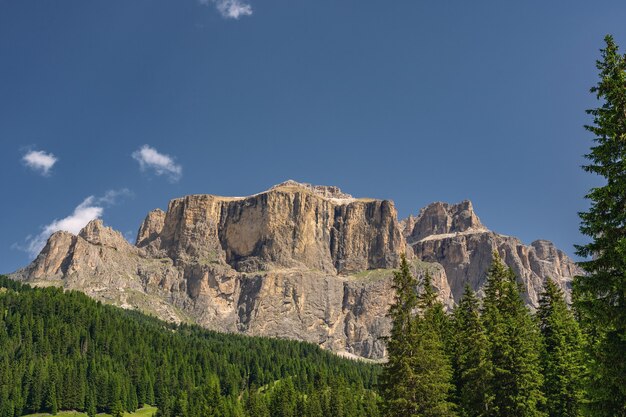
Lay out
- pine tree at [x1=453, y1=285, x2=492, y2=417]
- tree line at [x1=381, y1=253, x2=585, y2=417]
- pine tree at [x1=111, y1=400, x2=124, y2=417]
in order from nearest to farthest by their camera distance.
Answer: tree line at [x1=381, y1=253, x2=585, y2=417] < pine tree at [x1=453, y1=285, x2=492, y2=417] < pine tree at [x1=111, y1=400, x2=124, y2=417]

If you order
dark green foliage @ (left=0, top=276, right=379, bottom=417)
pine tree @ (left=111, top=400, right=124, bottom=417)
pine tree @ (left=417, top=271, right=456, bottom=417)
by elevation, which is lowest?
pine tree @ (left=417, top=271, right=456, bottom=417)

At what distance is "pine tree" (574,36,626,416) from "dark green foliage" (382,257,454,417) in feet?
52.2

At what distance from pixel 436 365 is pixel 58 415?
5044 inches

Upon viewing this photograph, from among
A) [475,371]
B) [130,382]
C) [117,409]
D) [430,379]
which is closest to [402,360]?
[430,379]

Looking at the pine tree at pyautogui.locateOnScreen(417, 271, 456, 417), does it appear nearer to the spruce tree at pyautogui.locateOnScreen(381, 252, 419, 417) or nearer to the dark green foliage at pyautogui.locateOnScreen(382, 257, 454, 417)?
the dark green foliage at pyautogui.locateOnScreen(382, 257, 454, 417)

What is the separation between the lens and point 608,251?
23828 millimetres

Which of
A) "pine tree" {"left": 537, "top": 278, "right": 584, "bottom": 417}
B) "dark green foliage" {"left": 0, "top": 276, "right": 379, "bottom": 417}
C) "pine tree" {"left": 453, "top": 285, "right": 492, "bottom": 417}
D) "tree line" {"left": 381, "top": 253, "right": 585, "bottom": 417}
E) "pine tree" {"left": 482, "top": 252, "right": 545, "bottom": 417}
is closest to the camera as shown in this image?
"tree line" {"left": 381, "top": 253, "right": 585, "bottom": 417}

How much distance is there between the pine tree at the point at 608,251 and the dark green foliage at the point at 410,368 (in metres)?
15.9

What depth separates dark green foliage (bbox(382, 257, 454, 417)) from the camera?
129ft

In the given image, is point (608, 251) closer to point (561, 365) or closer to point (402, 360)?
point (402, 360)

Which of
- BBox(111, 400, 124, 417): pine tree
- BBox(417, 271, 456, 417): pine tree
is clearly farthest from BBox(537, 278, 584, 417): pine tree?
BBox(111, 400, 124, 417): pine tree

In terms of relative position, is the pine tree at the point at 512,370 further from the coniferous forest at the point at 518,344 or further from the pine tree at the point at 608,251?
the pine tree at the point at 608,251

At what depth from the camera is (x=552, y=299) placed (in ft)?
193

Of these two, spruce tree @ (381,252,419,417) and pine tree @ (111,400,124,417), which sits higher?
pine tree @ (111,400,124,417)
